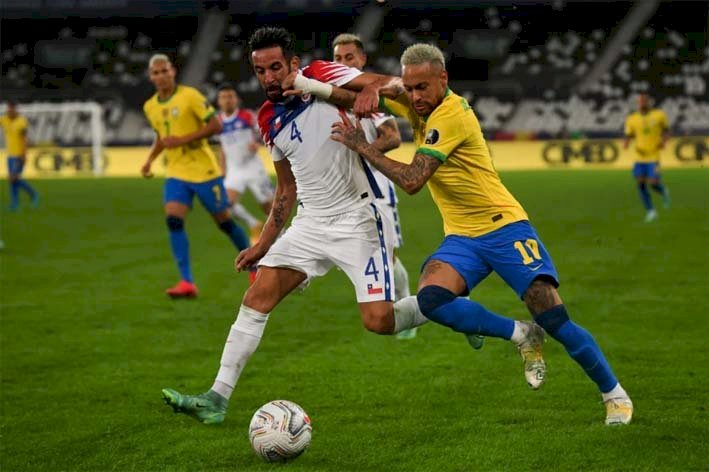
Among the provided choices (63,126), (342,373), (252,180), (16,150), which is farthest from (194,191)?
(63,126)

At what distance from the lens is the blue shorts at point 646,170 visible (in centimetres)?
2020

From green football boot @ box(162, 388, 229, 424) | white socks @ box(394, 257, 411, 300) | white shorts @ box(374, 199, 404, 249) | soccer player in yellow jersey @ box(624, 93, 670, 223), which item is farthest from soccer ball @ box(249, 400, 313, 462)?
soccer player in yellow jersey @ box(624, 93, 670, 223)

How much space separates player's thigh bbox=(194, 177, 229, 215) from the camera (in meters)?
11.4

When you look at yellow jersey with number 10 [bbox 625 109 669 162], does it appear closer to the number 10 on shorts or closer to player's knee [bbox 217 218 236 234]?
player's knee [bbox 217 218 236 234]

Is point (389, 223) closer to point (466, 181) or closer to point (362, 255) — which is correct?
point (362, 255)

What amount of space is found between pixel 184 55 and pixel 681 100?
20.5m

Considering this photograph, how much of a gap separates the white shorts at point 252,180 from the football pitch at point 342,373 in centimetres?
106

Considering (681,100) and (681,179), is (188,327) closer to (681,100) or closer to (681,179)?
(681,179)

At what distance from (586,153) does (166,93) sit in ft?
86.4

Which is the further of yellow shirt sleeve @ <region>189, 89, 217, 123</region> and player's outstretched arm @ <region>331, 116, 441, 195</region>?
yellow shirt sleeve @ <region>189, 89, 217, 123</region>

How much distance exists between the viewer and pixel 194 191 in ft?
37.6

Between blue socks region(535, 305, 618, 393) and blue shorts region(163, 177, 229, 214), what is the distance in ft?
19.4

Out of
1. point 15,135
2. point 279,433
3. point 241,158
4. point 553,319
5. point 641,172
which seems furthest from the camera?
point 15,135

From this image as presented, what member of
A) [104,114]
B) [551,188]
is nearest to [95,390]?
[551,188]
